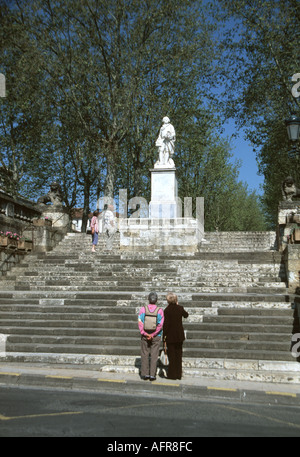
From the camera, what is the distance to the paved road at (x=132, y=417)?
208 inches

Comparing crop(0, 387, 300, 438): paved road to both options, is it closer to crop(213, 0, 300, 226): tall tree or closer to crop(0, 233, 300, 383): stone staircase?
crop(0, 233, 300, 383): stone staircase

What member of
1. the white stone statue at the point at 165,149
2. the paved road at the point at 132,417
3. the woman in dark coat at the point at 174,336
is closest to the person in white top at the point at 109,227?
the white stone statue at the point at 165,149

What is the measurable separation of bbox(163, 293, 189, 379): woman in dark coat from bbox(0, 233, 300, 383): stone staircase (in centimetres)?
46

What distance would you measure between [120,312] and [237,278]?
3.95 metres

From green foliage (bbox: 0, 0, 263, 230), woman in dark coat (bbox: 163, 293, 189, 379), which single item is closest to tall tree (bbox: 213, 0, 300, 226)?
green foliage (bbox: 0, 0, 263, 230)

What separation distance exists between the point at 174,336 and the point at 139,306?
10.9 ft

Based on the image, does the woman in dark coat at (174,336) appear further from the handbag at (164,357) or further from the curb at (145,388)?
the curb at (145,388)

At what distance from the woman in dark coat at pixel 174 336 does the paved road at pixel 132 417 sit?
109 cm

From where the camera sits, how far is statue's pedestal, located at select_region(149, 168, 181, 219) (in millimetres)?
20141

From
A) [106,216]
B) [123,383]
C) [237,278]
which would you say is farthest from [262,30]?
[123,383]

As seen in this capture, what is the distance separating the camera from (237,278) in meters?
13.8
